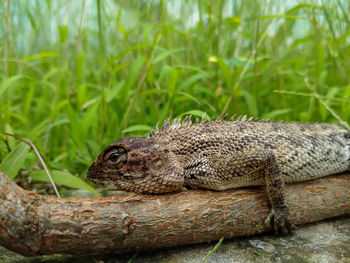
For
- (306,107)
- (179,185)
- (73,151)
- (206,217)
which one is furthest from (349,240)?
(73,151)

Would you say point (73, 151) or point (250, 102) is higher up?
point (250, 102)

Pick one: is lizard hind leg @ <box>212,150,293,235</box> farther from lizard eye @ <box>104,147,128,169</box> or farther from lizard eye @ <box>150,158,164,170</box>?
lizard eye @ <box>104,147,128,169</box>


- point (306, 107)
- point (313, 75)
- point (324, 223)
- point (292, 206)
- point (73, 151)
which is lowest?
point (324, 223)

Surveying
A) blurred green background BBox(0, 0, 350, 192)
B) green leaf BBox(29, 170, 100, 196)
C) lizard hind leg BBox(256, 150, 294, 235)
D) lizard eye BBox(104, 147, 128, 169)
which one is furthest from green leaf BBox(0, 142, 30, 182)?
lizard hind leg BBox(256, 150, 294, 235)

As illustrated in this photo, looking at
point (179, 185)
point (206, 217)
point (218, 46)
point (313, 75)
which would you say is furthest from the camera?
point (313, 75)

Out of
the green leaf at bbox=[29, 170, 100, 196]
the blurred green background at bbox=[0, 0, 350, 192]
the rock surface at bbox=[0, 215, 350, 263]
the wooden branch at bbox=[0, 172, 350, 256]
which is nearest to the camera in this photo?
the wooden branch at bbox=[0, 172, 350, 256]

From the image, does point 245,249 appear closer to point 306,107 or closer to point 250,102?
point 250,102

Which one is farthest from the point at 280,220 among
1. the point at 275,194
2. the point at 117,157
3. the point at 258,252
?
the point at 117,157
